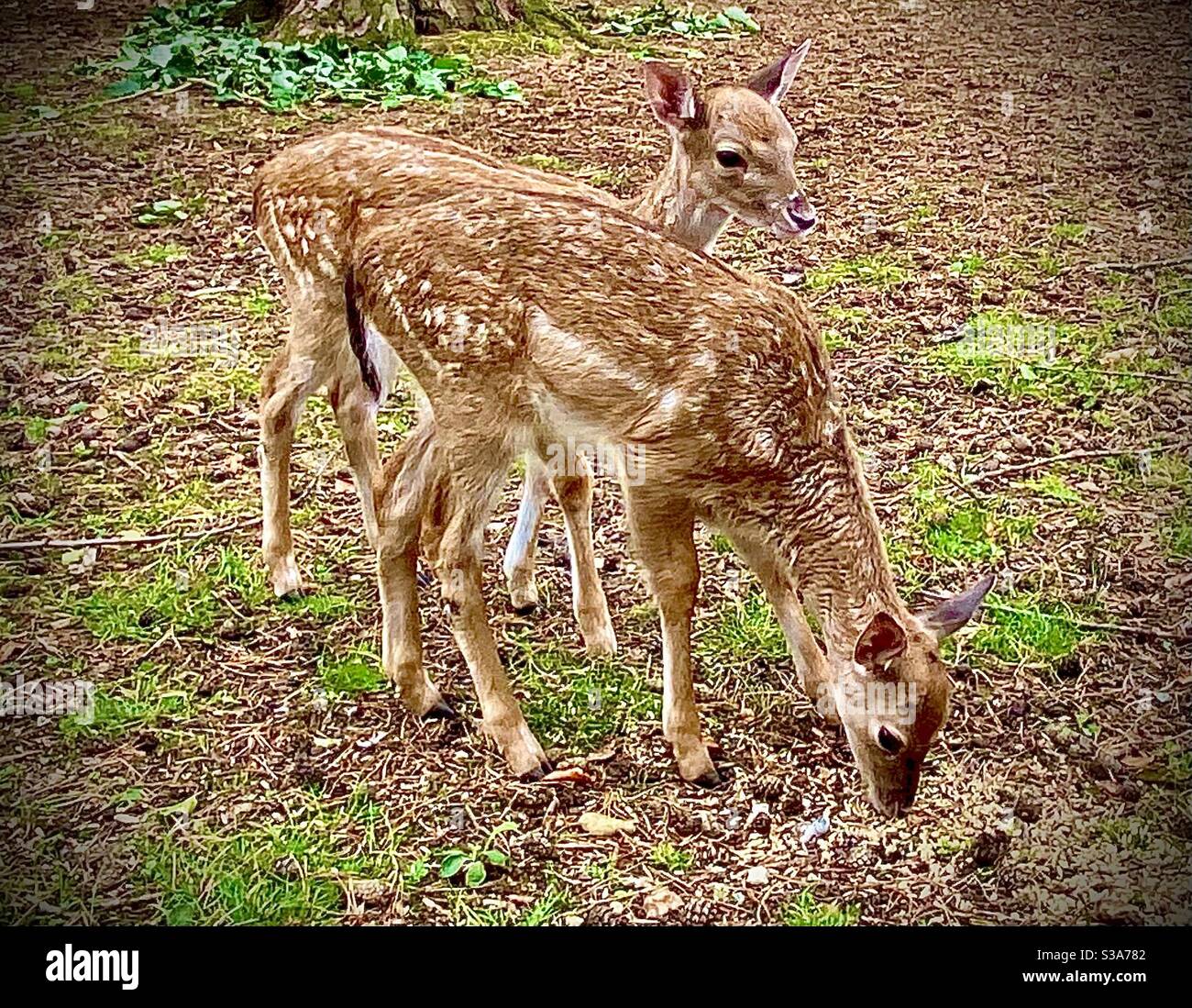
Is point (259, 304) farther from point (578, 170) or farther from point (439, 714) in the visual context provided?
point (439, 714)

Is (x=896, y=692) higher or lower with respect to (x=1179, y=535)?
higher

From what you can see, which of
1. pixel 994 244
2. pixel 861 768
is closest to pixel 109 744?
pixel 861 768

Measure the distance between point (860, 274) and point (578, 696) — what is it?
2.10m

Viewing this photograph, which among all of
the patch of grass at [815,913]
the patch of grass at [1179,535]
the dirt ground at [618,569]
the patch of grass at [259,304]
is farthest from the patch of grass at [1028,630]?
the patch of grass at [259,304]

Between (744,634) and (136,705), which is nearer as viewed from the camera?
(136,705)

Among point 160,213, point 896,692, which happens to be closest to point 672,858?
point 896,692

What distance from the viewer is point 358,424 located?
308cm

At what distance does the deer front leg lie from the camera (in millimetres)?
2648

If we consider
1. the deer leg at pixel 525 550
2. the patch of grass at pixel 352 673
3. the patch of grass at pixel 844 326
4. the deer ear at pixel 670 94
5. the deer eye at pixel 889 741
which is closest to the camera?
the deer eye at pixel 889 741

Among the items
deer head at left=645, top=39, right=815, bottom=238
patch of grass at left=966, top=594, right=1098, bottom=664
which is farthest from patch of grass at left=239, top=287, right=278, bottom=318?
patch of grass at left=966, top=594, right=1098, bottom=664

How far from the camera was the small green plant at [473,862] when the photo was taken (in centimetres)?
241

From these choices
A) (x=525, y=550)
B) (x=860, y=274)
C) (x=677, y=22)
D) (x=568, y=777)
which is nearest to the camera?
(x=568, y=777)

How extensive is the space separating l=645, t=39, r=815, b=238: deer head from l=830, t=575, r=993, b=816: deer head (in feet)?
3.82

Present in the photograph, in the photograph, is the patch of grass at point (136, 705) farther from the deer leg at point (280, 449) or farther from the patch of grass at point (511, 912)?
the patch of grass at point (511, 912)
